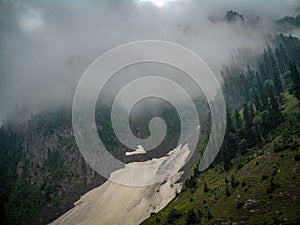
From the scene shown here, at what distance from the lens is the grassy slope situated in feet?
179

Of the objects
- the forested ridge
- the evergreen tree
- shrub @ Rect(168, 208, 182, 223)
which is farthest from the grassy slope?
the evergreen tree

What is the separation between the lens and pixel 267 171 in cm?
7356

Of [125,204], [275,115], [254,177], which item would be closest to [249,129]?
[275,115]

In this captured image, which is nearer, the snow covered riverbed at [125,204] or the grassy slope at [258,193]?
the grassy slope at [258,193]

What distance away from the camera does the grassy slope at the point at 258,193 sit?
54594 mm

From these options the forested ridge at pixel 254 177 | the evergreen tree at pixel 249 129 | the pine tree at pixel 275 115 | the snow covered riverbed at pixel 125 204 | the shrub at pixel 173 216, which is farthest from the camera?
the snow covered riverbed at pixel 125 204

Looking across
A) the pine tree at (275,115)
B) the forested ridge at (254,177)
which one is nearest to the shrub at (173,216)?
the forested ridge at (254,177)

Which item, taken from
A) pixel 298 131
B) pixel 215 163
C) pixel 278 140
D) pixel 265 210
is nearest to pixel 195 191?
pixel 215 163

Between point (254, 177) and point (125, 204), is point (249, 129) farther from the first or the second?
point (125, 204)

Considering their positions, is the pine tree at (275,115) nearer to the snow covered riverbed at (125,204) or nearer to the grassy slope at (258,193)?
the grassy slope at (258,193)

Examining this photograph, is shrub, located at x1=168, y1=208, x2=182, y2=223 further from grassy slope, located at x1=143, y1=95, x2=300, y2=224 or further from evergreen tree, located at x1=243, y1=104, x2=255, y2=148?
evergreen tree, located at x1=243, y1=104, x2=255, y2=148

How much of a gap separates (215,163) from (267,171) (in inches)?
1923

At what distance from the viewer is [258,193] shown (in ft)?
214

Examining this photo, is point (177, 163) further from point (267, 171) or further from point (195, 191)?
point (267, 171)
